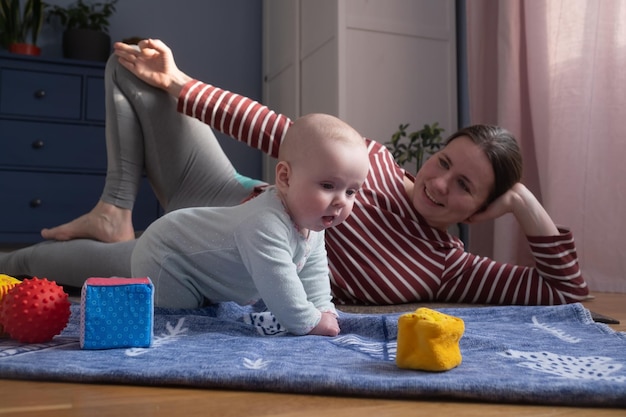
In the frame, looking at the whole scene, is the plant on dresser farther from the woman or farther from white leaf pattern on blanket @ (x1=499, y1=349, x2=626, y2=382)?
white leaf pattern on blanket @ (x1=499, y1=349, x2=626, y2=382)

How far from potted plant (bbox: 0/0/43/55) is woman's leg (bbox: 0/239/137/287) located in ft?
6.28

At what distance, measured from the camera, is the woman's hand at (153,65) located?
1689mm

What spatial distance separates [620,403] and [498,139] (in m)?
0.99

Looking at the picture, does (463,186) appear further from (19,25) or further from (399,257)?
(19,25)

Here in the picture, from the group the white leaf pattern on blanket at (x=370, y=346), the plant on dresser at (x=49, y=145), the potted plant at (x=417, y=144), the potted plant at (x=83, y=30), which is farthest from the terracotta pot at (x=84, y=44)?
the white leaf pattern on blanket at (x=370, y=346)

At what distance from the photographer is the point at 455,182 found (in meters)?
1.56

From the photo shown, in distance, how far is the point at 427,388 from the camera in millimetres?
703

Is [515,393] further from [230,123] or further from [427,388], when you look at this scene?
[230,123]

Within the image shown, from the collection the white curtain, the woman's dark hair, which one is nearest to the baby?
the woman's dark hair

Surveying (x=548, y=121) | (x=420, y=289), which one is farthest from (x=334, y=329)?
(x=548, y=121)

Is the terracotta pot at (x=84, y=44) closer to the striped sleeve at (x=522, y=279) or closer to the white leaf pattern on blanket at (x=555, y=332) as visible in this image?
the striped sleeve at (x=522, y=279)

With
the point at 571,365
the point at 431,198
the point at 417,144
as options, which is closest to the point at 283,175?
the point at 571,365

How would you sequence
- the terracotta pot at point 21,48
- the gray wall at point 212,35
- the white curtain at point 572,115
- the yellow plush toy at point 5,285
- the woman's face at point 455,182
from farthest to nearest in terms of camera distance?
1. the gray wall at point 212,35
2. the terracotta pot at point 21,48
3. the white curtain at point 572,115
4. the woman's face at point 455,182
5. the yellow plush toy at point 5,285

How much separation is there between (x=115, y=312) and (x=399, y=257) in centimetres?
87
